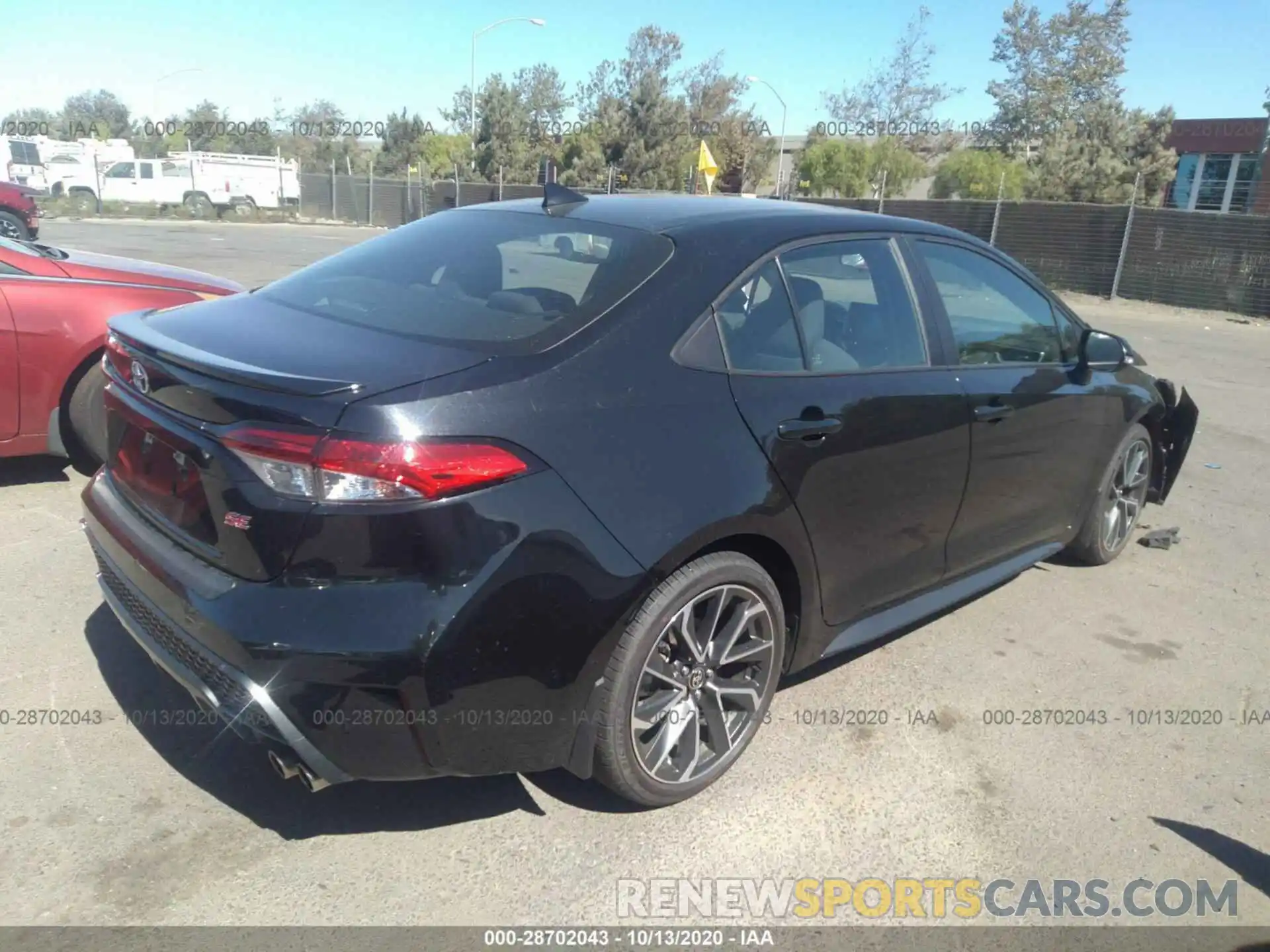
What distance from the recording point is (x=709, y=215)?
3.29 m

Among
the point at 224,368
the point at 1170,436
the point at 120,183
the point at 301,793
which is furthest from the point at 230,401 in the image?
the point at 120,183

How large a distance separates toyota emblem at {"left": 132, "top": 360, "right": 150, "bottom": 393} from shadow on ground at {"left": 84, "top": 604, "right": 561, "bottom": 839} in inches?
41.5

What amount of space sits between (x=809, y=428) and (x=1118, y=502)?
9.02ft

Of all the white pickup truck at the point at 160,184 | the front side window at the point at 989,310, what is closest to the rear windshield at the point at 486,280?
the front side window at the point at 989,310

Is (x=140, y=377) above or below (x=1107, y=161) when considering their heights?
below

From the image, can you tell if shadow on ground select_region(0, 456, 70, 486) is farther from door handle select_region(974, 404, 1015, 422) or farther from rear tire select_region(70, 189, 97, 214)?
rear tire select_region(70, 189, 97, 214)

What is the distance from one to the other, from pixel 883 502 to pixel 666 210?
1207 mm

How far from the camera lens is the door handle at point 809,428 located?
9.83 ft

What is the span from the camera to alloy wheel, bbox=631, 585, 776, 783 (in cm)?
284

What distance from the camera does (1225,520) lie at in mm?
6039

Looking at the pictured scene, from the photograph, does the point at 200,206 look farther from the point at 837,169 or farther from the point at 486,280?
the point at 486,280

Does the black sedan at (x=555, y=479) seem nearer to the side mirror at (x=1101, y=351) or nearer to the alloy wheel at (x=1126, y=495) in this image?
the side mirror at (x=1101, y=351)

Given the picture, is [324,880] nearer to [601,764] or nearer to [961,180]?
[601,764]

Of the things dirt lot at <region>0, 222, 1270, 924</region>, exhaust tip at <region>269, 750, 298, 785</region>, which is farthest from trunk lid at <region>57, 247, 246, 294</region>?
exhaust tip at <region>269, 750, 298, 785</region>
